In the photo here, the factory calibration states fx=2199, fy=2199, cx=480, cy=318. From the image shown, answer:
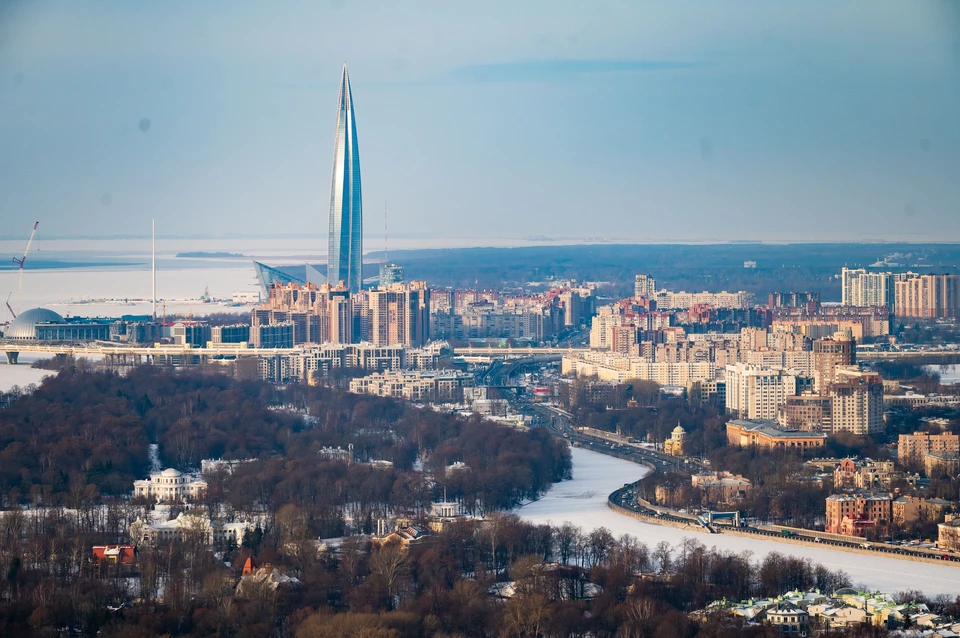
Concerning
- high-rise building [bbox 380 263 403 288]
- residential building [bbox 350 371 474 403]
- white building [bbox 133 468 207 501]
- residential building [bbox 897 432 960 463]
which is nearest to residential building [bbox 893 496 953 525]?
residential building [bbox 897 432 960 463]

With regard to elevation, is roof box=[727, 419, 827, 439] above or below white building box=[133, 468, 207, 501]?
above

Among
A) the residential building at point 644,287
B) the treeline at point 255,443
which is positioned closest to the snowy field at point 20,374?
the treeline at point 255,443

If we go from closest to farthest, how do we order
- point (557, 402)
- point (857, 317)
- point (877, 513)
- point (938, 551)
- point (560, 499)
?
1. point (938, 551)
2. point (877, 513)
3. point (560, 499)
4. point (557, 402)
5. point (857, 317)

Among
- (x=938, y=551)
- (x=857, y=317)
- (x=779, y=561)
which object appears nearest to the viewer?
(x=779, y=561)

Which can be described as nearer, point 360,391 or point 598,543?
point 598,543

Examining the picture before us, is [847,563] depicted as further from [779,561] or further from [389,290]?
[389,290]

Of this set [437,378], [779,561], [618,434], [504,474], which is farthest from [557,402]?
[779,561]

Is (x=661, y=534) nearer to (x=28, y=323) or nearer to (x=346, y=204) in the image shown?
(x=28, y=323)

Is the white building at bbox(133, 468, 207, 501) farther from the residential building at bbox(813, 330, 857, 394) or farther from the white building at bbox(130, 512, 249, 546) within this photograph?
the residential building at bbox(813, 330, 857, 394)
